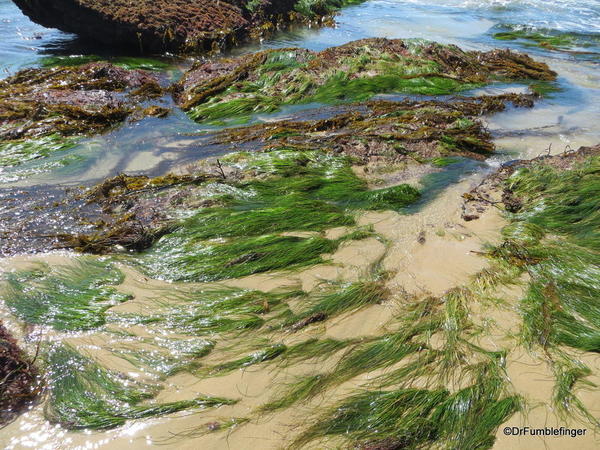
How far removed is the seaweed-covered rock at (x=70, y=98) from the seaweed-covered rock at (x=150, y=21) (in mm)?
1559

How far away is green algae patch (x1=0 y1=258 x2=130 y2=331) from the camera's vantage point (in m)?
2.70

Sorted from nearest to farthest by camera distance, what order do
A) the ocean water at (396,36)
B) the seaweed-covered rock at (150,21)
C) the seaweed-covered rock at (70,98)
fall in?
the ocean water at (396,36)
the seaweed-covered rock at (70,98)
the seaweed-covered rock at (150,21)

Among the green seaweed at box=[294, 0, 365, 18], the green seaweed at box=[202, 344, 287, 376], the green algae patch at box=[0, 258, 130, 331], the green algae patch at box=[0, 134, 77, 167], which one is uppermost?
the green seaweed at box=[294, 0, 365, 18]

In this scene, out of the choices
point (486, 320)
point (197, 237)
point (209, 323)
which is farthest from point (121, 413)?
point (486, 320)

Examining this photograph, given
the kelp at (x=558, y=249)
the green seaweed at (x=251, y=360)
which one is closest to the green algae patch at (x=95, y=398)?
the green seaweed at (x=251, y=360)

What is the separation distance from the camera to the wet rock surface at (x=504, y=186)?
3.98 meters

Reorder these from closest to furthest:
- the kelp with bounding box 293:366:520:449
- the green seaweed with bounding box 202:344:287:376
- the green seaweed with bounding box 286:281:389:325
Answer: the kelp with bounding box 293:366:520:449
the green seaweed with bounding box 202:344:287:376
the green seaweed with bounding box 286:281:389:325

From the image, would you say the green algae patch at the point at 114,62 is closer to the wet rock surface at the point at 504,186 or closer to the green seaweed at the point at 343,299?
the wet rock surface at the point at 504,186

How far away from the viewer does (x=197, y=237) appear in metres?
3.55

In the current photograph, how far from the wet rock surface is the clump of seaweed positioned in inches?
143

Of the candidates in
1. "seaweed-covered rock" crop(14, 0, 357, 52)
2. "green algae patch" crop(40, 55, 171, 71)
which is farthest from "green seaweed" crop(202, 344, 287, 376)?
"seaweed-covered rock" crop(14, 0, 357, 52)

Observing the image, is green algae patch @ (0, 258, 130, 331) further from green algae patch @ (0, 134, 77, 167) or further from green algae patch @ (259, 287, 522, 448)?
green algae patch @ (0, 134, 77, 167)

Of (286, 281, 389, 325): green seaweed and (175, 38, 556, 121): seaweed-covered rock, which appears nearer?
(286, 281, 389, 325): green seaweed

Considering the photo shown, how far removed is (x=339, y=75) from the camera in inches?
266
